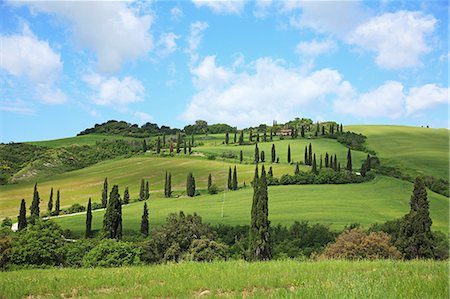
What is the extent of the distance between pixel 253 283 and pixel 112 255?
141 ft

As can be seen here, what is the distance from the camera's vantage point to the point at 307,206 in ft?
310

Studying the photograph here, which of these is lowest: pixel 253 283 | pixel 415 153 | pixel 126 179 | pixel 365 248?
pixel 365 248

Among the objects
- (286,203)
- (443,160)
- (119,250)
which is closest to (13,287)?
(119,250)

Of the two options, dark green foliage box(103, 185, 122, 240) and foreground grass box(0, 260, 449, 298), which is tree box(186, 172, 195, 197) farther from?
foreground grass box(0, 260, 449, 298)

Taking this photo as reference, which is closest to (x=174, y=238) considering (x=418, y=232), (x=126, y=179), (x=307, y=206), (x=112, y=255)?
(x=112, y=255)

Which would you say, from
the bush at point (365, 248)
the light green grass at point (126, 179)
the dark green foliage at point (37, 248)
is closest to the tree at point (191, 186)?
the light green grass at point (126, 179)

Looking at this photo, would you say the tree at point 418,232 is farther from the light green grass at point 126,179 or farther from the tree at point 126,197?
the tree at point 126,197

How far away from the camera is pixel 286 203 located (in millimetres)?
98375

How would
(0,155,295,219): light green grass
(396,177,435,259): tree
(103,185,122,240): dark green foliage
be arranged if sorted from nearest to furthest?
(396,177,435,259): tree, (103,185,122,240): dark green foliage, (0,155,295,219): light green grass

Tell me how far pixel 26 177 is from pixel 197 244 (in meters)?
133

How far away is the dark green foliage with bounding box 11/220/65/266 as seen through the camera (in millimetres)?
51938

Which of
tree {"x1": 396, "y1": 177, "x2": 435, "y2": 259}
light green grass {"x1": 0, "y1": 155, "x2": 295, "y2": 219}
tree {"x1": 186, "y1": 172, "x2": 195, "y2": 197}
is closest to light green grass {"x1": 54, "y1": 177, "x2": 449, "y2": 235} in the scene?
tree {"x1": 186, "y1": 172, "x2": 195, "y2": 197}

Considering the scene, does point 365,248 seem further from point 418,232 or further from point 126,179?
point 126,179

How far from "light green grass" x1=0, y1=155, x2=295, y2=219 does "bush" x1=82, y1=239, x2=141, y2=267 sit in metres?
70.5
